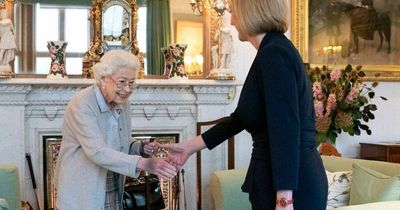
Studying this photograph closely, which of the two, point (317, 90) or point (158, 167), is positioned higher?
point (317, 90)

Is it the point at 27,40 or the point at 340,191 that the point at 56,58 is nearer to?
the point at 27,40

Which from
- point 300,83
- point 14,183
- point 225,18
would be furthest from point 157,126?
point 300,83

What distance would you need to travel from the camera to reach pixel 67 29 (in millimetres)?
3941

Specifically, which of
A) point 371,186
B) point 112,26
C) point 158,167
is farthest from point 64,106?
point 371,186

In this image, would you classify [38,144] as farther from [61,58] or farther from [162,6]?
[162,6]

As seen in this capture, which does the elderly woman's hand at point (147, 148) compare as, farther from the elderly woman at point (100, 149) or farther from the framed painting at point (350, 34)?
the framed painting at point (350, 34)

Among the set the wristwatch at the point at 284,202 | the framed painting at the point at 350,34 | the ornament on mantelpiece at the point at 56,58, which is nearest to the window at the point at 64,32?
the ornament on mantelpiece at the point at 56,58

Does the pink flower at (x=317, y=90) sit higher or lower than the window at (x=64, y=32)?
lower

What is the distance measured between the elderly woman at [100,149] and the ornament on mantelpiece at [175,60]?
1.75 meters

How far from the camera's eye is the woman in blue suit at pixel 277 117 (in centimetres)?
138

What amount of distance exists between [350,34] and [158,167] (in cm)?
311

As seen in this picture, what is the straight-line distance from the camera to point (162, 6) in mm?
4113

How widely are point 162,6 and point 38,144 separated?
1.50 m

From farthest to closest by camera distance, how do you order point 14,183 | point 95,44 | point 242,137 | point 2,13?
point 242,137 → point 95,44 → point 2,13 → point 14,183
